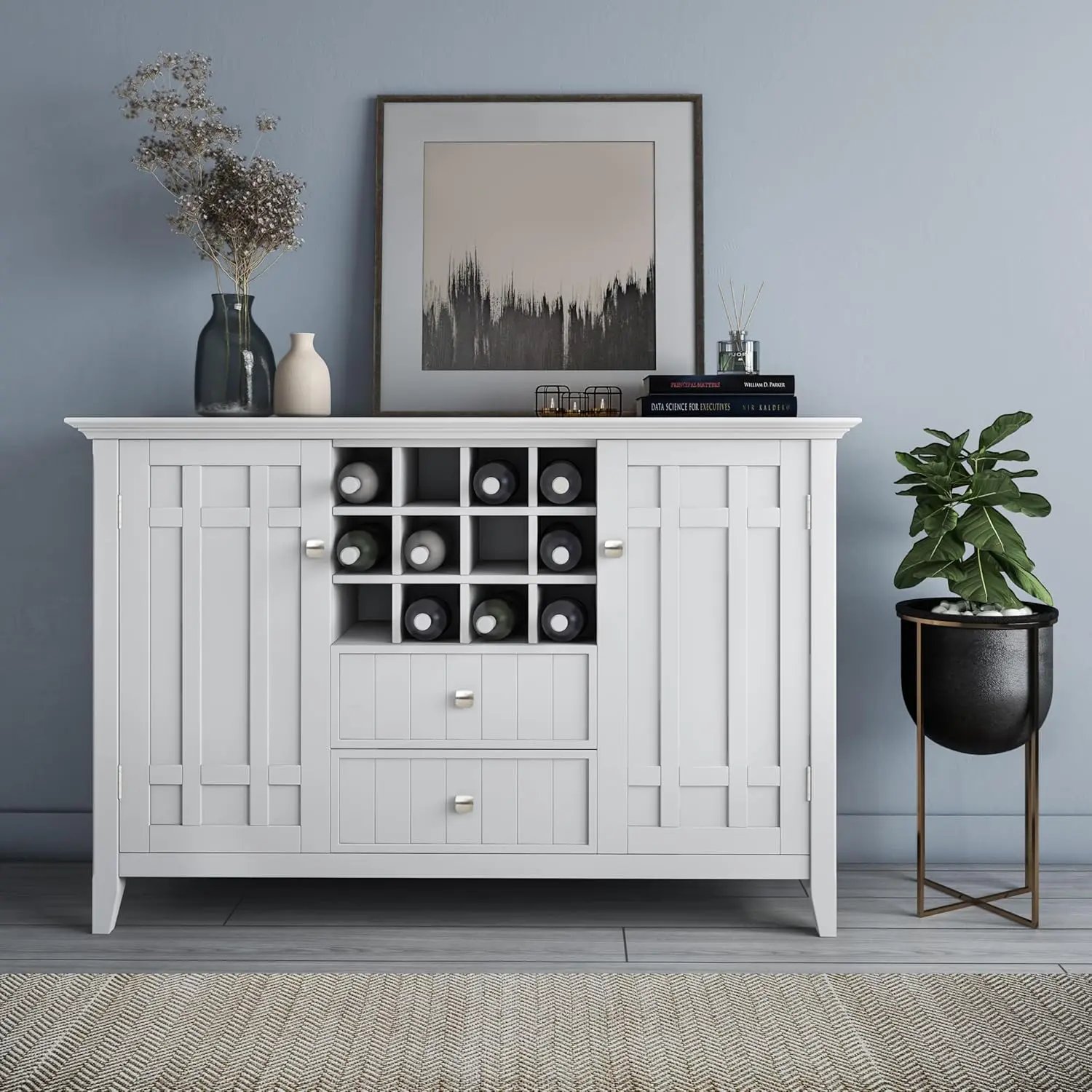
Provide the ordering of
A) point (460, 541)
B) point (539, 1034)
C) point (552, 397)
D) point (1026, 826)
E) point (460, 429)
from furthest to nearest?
point (552, 397) → point (1026, 826) → point (460, 541) → point (460, 429) → point (539, 1034)

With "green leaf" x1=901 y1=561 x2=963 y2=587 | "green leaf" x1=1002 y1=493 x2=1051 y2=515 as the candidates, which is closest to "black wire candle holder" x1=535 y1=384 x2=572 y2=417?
"green leaf" x1=901 y1=561 x2=963 y2=587

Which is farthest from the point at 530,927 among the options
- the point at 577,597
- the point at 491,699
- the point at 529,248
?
the point at 529,248

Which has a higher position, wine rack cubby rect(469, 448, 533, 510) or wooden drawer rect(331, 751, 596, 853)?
wine rack cubby rect(469, 448, 533, 510)

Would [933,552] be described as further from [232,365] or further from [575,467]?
[232,365]

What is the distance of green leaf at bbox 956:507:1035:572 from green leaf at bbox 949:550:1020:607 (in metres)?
0.03

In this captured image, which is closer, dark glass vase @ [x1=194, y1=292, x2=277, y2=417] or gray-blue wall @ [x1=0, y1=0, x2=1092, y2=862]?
dark glass vase @ [x1=194, y1=292, x2=277, y2=417]

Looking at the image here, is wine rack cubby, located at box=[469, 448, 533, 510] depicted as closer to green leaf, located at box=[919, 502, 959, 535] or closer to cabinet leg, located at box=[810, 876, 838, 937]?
green leaf, located at box=[919, 502, 959, 535]

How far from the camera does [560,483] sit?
7.27 ft

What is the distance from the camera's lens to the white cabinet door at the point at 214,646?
86.8 inches

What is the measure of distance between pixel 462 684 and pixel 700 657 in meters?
0.52

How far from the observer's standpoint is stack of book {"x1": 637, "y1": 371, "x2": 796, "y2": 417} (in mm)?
2277

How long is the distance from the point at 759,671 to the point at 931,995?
3.43 ft

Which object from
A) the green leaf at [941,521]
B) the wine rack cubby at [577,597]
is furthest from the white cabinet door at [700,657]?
the green leaf at [941,521]

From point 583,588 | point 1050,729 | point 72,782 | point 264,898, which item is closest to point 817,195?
point 583,588
